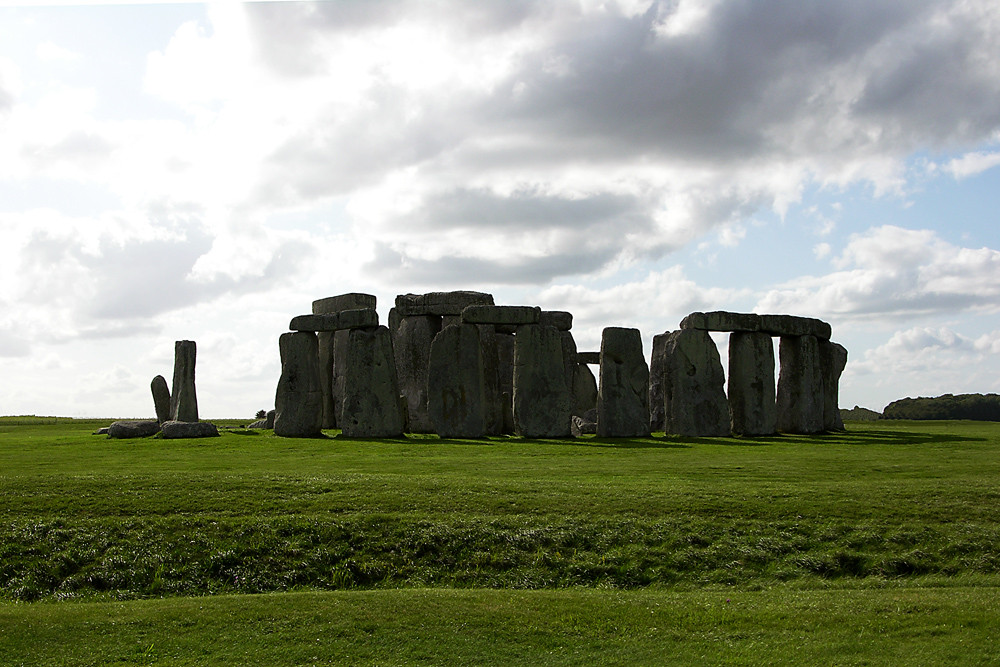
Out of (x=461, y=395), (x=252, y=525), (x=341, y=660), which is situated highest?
(x=461, y=395)

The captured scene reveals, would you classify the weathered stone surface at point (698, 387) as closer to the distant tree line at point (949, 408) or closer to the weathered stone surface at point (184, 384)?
the weathered stone surface at point (184, 384)

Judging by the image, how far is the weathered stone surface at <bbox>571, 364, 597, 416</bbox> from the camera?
4256 centimetres

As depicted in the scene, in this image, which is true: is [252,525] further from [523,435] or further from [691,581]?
[523,435]

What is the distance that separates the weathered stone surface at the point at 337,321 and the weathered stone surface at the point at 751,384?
1227 centimetres

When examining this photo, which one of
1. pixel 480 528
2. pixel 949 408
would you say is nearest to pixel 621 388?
pixel 480 528

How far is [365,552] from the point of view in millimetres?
14297

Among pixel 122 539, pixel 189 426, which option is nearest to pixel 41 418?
pixel 189 426

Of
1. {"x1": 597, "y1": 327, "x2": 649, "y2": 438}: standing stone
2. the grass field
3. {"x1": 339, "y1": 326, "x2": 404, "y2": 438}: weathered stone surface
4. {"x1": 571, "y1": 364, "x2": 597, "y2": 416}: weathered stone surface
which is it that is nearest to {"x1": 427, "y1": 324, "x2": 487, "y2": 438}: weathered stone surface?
{"x1": 339, "y1": 326, "x2": 404, "y2": 438}: weathered stone surface

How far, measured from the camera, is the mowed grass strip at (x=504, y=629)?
1062 cm

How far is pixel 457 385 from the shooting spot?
30531 millimetres

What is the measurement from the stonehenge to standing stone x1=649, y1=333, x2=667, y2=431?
144 inches

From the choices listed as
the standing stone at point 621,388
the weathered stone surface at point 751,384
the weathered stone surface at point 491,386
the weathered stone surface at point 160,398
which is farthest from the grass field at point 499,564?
the weathered stone surface at point 160,398

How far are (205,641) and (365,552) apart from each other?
3.59 meters

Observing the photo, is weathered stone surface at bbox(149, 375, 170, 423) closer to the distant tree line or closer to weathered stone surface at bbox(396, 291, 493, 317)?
weathered stone surface at bbox(396, 291, 493, 317)
